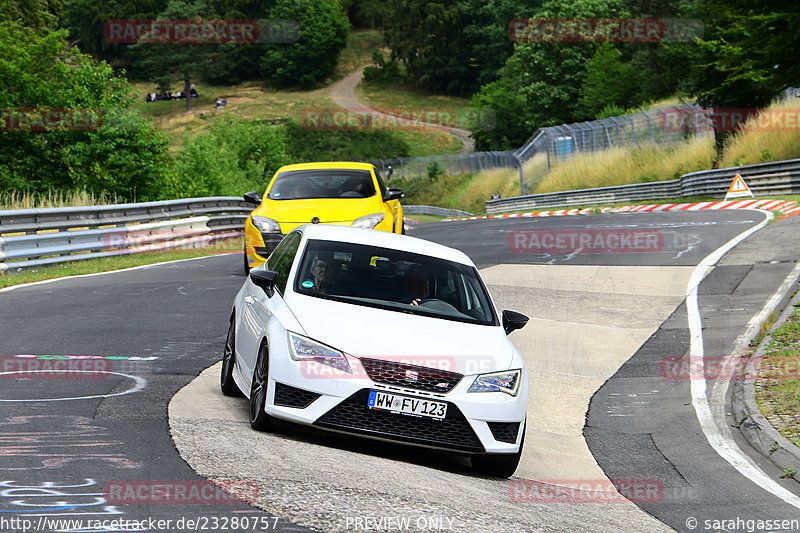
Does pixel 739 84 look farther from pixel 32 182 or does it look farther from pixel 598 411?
pixel 598 411

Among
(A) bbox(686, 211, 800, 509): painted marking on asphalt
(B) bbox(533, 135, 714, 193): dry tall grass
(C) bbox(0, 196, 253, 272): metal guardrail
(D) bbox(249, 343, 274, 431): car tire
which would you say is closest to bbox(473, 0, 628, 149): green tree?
(B) bbox(533, 135, 714, 193): dry tall grass

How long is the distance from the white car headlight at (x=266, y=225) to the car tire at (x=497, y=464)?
28.7 ft

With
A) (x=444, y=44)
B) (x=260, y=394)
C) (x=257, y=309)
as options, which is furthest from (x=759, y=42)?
(x=444, y=44)

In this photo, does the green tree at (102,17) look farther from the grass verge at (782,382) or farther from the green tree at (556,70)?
the grass verge at (782,382)

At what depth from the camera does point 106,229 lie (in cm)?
2148

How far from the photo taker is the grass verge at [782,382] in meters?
8.84

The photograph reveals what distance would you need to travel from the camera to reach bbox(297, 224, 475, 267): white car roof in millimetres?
8445

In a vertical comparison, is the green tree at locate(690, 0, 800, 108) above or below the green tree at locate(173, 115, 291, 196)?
above

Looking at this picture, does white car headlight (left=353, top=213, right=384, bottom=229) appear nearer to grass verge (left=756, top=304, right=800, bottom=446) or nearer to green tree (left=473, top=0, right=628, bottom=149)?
grass verge (left=756, top=304, right=800, bottom=446)

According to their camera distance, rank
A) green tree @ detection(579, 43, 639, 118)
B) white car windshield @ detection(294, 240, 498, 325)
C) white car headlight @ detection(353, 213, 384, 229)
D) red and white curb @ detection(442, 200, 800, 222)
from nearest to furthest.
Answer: white car windshield @ detection(294, 240, 498, 325), white car headlight @ detection(353, 213, 384, 229), red and white curb @ detection(442, 200, 800, 222), green tree @ detection(579, 43, 639, 118)

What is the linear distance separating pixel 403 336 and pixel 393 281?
3.61 feet

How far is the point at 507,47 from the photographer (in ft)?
453

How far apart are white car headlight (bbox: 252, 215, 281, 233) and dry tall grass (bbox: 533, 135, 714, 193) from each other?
29502mm

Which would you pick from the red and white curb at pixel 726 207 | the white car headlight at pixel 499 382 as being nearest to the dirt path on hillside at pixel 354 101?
the red and white curb at pixel 726 207
